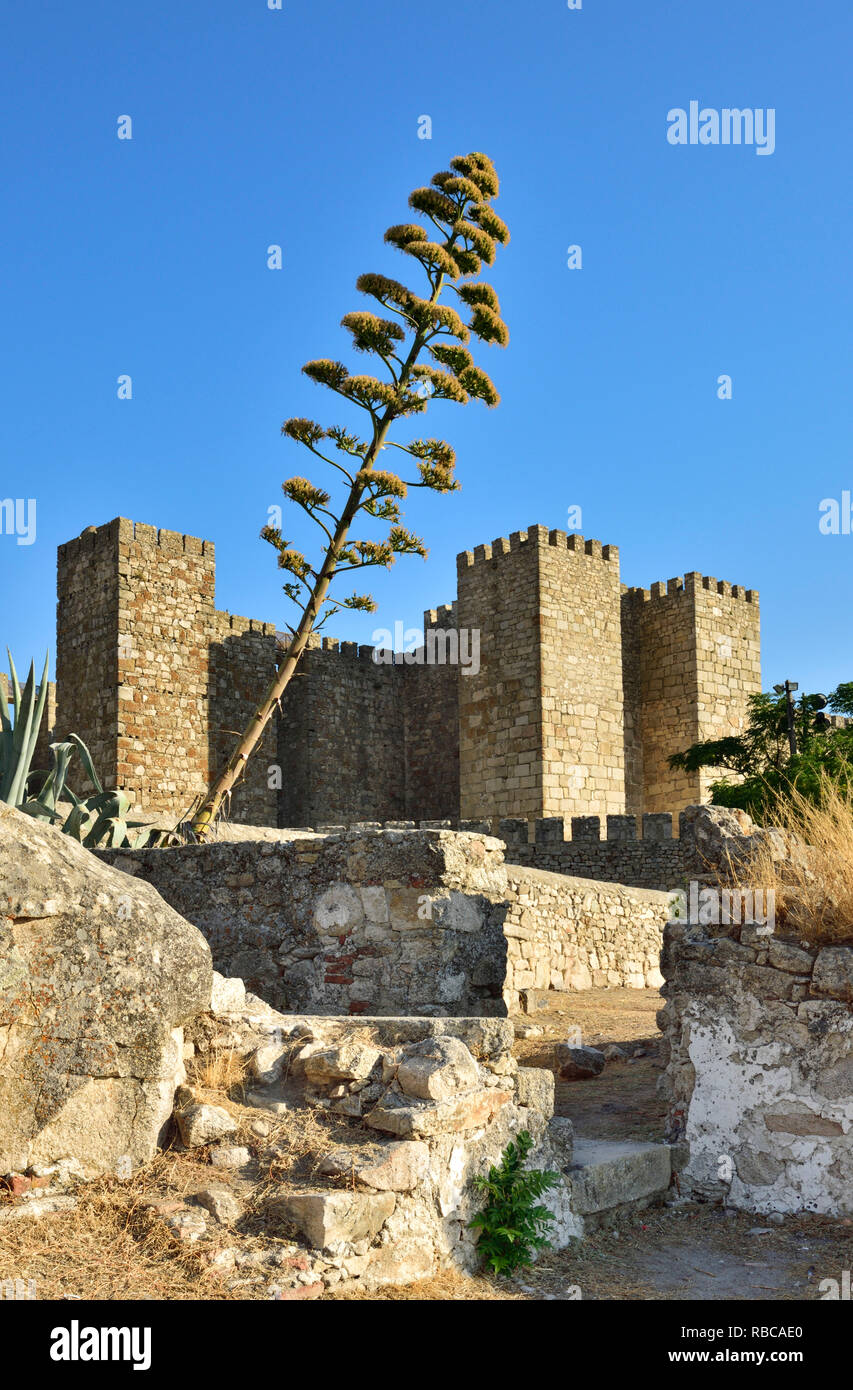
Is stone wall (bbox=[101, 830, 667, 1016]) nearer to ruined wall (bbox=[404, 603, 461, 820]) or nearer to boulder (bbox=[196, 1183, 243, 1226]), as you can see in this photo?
boulder (bbox=[196, 1183, 243, 1226])

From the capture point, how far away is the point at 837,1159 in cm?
460

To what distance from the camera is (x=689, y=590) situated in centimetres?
2236

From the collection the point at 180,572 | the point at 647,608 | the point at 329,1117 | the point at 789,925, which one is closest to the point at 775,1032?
the point at 789,925

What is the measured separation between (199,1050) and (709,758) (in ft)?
58.9

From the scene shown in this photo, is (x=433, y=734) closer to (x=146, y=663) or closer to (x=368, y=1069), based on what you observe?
(x=146, y=663)

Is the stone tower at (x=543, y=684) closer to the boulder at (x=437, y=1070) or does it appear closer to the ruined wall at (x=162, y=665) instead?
the ruined wall at (x=162, y=665)

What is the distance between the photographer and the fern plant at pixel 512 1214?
3.83 metres

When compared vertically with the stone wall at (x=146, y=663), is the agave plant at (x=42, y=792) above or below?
below

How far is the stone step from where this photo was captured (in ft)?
14.1

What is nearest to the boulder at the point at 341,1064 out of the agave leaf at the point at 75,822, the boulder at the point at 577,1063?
the boulder at the point at 577,1063

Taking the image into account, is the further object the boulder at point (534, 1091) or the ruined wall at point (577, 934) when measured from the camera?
the ruined wall at point (577, 934)

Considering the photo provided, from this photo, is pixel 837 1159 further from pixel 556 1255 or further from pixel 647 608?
pixel 647 608

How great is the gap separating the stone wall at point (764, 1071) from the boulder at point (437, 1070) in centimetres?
136

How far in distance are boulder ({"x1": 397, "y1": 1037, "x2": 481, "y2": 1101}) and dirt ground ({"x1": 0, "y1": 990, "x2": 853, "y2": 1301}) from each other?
585 mm
